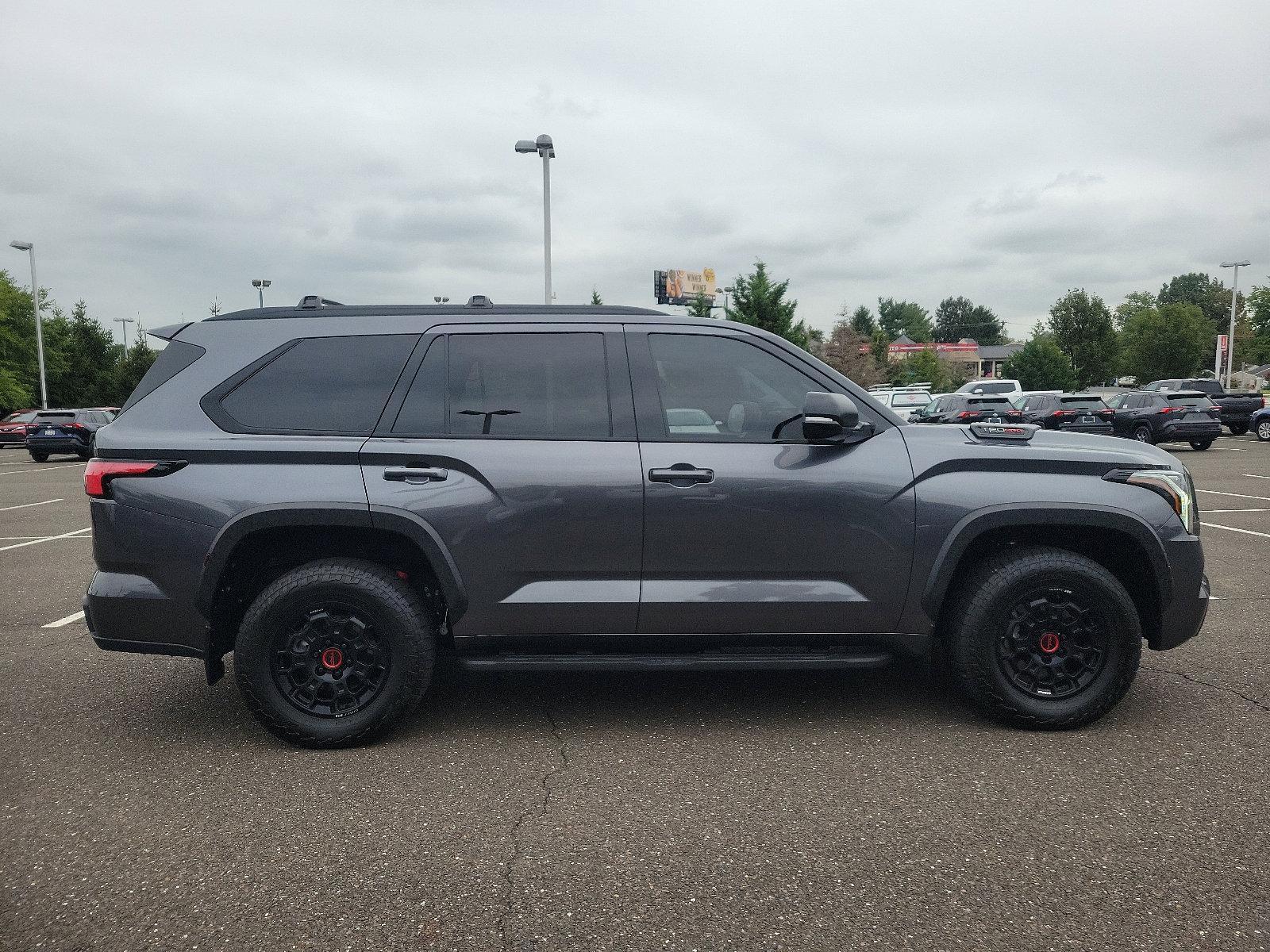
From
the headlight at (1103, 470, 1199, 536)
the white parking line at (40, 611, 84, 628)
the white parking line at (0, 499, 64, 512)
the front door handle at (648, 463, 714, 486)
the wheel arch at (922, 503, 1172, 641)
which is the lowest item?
the white parking line at (0, 499, 64, 512)

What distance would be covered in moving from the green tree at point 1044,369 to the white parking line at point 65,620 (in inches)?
2861

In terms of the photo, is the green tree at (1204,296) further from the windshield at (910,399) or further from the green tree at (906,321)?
the windshield at (910,399)

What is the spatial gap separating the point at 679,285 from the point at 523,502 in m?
98.3

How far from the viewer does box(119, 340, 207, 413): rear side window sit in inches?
154

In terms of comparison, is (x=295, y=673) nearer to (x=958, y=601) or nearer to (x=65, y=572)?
(x=958, y=601)

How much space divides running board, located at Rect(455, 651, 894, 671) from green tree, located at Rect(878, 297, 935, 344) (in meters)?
169

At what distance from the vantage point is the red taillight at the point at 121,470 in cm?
376

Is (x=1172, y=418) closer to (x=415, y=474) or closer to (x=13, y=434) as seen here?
(x=415, y=474)

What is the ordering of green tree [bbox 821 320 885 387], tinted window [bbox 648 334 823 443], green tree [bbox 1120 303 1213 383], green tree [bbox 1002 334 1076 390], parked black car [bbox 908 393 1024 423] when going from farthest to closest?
green tree [bbox 1120 303 1213 383]
green tree [bbox 1002 334 1076 390]
green tree [bbox 821 320 885 387]
parked black car [bbox 908 393 1024 423]
tinted window [bbox 648 334 823 443]

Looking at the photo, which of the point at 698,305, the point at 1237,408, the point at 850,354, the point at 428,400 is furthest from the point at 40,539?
the point at 850,354

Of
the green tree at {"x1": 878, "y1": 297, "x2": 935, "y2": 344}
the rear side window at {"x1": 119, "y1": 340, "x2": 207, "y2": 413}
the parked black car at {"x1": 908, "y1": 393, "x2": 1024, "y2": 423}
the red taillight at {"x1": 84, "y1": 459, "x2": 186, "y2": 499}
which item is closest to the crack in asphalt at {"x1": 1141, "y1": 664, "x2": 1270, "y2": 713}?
the red taillight at {"x1": 84, "y1": 459, "x2": 186, "y2": 499}

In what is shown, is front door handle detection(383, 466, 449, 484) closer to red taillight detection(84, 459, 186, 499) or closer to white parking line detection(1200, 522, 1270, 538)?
red taillight detection(84, 459, 186, 499)

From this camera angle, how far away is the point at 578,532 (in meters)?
3.76

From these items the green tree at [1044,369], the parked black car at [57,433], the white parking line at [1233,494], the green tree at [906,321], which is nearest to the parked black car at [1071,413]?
the white parking line at [1233,494]
